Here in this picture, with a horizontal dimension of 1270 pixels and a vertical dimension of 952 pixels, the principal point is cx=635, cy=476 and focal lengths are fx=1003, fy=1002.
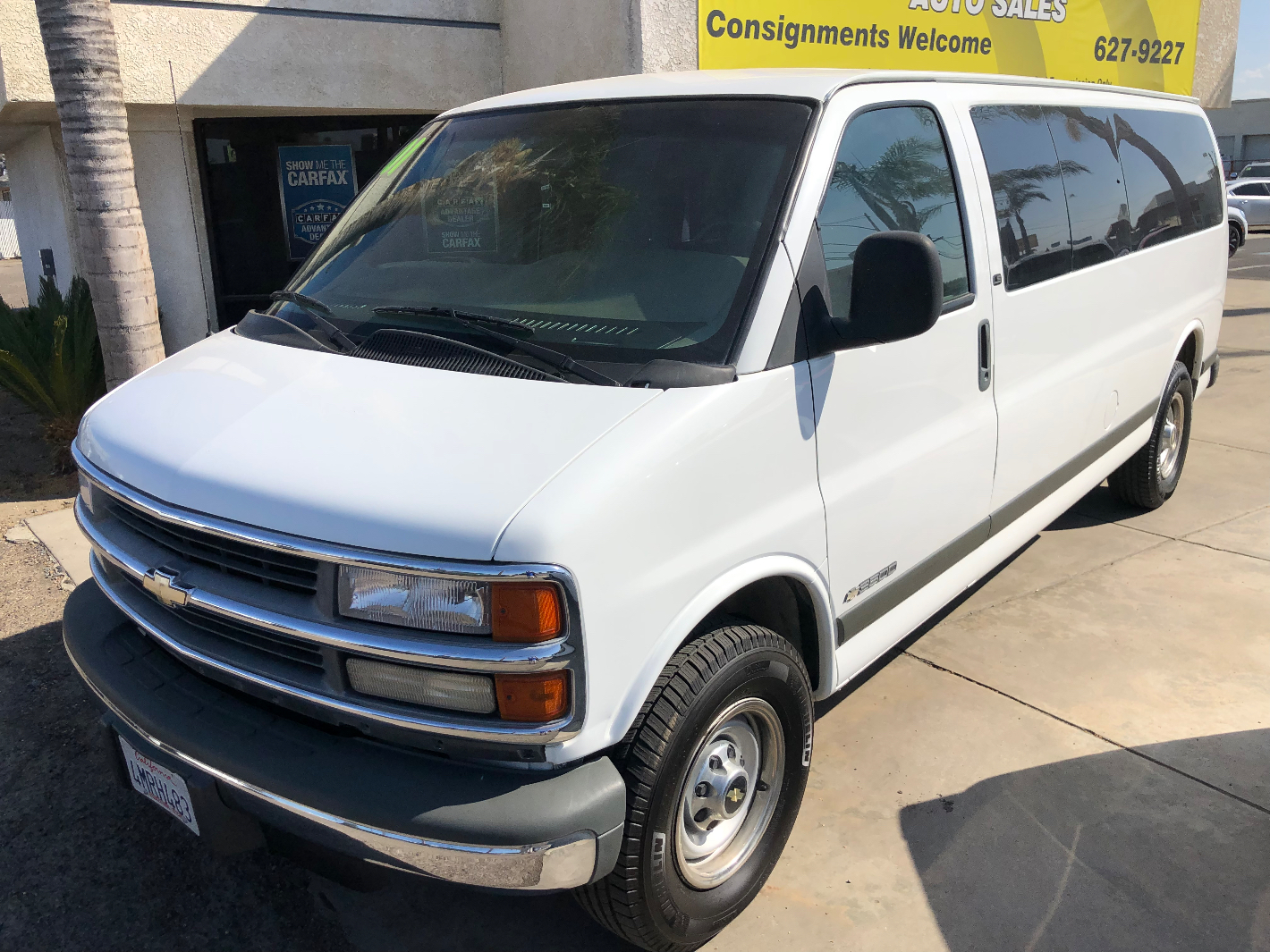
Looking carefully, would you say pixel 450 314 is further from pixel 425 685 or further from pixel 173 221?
pixel 173 221

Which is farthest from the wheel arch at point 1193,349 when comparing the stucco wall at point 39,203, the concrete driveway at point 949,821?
the stucco wall at point 39,203

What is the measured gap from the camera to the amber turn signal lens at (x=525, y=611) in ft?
6.61

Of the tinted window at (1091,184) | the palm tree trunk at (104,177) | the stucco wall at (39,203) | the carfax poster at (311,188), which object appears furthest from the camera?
the carfax poster at (311,188)

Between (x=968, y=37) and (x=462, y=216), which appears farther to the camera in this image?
(x=968, y=37)

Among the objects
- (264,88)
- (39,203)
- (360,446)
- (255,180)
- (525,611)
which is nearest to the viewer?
(525,611)

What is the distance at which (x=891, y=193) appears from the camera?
3.10 meters

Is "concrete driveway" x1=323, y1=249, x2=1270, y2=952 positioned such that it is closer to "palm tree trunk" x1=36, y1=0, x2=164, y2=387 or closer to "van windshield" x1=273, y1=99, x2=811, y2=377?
"van windshield" x1=273, y1=99, x2=811, y2=377

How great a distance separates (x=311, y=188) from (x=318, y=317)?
7.22m

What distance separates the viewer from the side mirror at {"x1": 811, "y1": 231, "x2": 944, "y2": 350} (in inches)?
99.6

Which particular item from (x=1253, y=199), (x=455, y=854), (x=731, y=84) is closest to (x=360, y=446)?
(x=455, y=854)

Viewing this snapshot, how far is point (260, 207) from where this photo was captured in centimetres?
937

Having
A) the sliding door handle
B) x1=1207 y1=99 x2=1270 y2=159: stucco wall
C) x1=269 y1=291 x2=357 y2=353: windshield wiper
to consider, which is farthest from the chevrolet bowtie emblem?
x1=1207 y1=99 x2=1270 y2=159: stucco wall

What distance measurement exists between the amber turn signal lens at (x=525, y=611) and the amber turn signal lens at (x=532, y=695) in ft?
0.30

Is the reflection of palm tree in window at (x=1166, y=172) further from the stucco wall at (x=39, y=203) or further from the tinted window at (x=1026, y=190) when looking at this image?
the stucco wall at (x=39, y=203)
